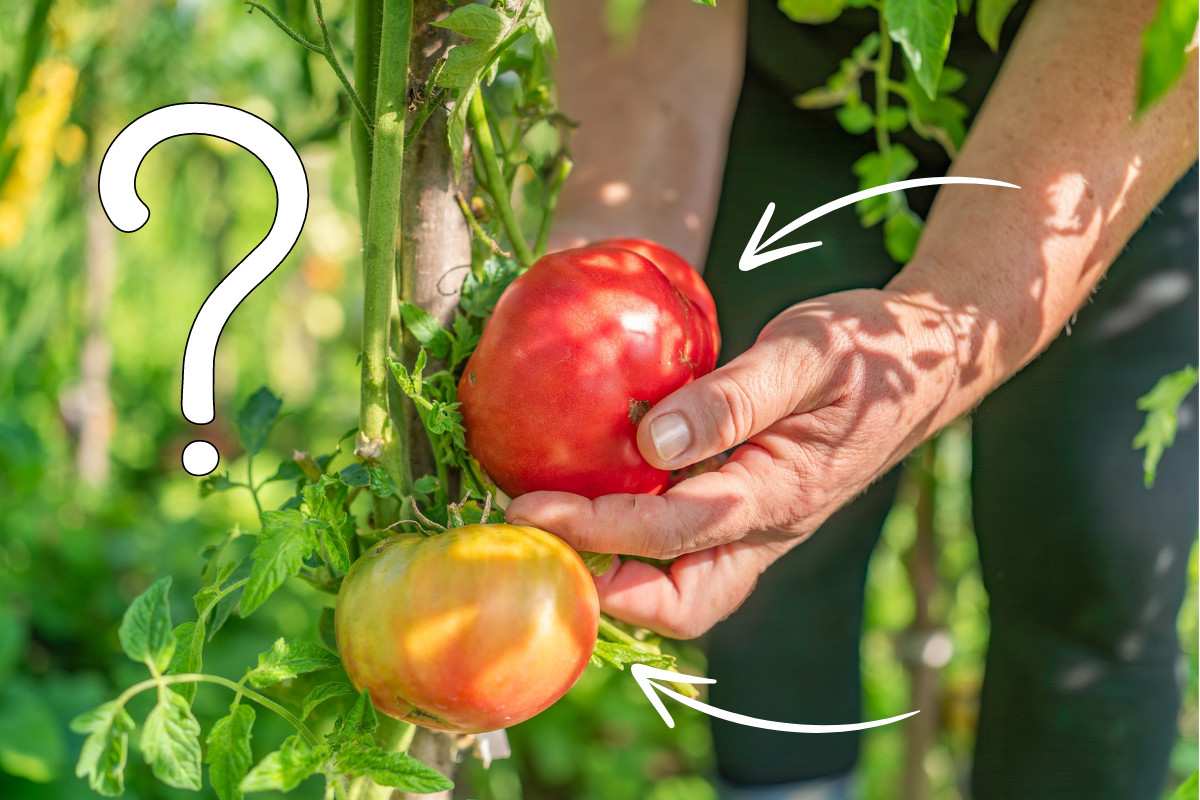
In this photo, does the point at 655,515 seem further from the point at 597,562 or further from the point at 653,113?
the point at 653,113

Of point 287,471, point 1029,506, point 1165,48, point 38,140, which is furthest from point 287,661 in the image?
point 38,140

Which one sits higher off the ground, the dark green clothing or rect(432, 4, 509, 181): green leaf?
rect(432, 4, 509, 181): green leaf

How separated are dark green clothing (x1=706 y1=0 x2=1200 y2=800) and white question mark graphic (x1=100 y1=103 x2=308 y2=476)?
69cm

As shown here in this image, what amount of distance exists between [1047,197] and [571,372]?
43 centimetres

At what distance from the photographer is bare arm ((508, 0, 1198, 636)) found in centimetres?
63

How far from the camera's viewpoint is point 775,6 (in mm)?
1117

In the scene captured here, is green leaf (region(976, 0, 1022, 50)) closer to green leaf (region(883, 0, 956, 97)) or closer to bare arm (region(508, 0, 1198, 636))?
bare arm (region(508, 0, 1198, 636))

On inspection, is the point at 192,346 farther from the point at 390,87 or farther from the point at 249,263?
the point at 390,87

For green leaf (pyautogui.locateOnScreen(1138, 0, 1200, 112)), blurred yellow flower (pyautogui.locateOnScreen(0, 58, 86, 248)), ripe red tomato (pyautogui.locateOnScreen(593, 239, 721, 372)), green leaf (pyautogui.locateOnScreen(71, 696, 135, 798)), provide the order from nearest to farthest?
green leaf (pyautogui.locateOnScreen(1138, 0, 1200, 112))
green leaf (pyautogui.locateOnScreen(71, 696, 135, 798))
ripe red tomato (pyautogui.locateOnScreen(593, 239, 721, 372))
blurred yellow flower (pyautogui.locateOnScreen(0, 58, 86, 248))

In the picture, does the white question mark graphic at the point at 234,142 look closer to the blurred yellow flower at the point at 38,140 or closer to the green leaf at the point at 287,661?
the green leaf at the point at 287,661

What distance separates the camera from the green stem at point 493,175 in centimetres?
57

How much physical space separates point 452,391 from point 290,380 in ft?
12.6

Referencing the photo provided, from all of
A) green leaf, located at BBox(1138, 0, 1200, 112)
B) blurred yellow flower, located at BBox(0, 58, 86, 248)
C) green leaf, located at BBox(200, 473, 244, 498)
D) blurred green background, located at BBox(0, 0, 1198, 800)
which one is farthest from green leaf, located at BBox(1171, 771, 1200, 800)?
blurred yellow flower, located at BBox(0, 58, 86, 248)

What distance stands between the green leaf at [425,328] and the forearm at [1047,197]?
0.35 metres
